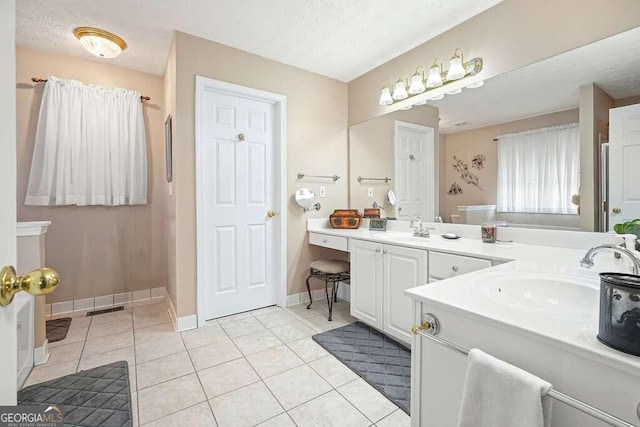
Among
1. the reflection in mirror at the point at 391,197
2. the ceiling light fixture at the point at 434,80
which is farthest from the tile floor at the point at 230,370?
the ceiling light fixture at the point at 434,80

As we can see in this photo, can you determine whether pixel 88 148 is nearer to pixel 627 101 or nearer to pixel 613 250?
pixel 613 250

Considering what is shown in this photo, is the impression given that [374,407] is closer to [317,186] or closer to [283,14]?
[317,186]

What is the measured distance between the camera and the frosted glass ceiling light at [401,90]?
2.69 meters

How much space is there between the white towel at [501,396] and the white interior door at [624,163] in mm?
1515

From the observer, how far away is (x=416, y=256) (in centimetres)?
199

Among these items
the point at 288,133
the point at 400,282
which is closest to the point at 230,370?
the point at 400,282

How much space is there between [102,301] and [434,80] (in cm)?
380

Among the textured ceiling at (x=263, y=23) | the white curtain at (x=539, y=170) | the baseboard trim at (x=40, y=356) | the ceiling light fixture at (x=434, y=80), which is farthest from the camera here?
the ceiling light fixture at (x=434, y=80)

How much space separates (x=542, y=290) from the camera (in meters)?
1.14

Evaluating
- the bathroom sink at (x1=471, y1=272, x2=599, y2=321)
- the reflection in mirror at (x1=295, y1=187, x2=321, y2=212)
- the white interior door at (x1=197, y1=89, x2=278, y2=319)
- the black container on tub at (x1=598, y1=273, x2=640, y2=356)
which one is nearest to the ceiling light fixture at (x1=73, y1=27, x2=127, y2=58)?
the white interior door at (x1=197, y1=89, x2=278, y2=319)

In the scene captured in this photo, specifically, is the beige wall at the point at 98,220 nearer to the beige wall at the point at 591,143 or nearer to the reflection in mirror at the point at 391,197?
the reflection in mirror at the point at 391,197

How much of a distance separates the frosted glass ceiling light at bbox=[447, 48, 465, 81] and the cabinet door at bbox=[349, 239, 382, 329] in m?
1.42

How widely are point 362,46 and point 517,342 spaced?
2.67 meters

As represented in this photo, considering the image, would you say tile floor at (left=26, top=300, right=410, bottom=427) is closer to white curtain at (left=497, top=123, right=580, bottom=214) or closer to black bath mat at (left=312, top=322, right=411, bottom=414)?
black bath mat at (left=312, top=322, right=411, bottom=414)
